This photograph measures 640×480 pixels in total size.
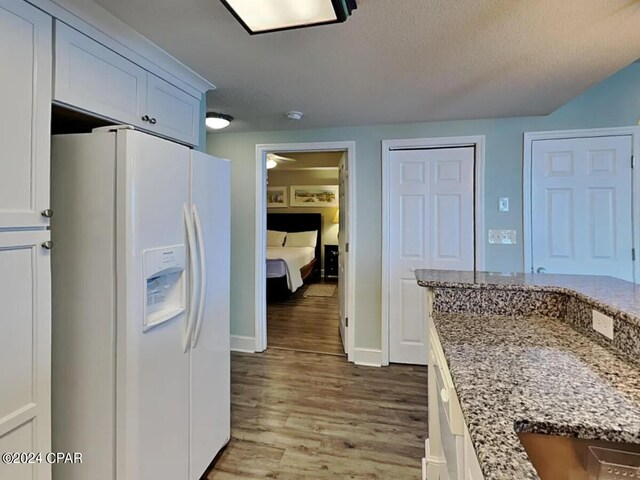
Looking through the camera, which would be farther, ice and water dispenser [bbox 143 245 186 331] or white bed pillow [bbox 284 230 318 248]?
white bed pillow [bbox 284 230 318 248]

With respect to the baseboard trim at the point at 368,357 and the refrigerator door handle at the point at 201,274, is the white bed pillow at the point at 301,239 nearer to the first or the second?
the baseboard trim at the point at 368,357

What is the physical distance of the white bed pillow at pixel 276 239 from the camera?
7469mm

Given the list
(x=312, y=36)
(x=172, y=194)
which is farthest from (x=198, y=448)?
(x=312, y=36)

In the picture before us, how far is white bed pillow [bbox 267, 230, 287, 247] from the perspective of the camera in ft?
24.5

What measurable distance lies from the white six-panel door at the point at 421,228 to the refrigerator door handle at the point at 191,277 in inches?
80.1

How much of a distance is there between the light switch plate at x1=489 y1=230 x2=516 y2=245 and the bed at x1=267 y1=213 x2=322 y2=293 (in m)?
3.24

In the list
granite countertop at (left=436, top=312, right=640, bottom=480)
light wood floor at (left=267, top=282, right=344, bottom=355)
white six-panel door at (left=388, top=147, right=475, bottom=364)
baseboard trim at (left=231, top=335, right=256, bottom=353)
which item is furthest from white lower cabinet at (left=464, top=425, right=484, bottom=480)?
baseboard trim at (left=231, top=335, right=256, bottom=353)

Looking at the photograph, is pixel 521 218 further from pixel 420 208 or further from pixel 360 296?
pixel 360 296

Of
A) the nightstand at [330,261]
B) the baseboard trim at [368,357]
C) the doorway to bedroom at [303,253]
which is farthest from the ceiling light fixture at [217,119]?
the nightstand at [330,261]

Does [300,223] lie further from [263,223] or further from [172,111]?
[172,111]

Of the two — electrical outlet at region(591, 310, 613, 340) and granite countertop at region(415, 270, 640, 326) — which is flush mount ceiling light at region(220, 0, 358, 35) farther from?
electrical outlet at region(591, 310, 613, 340)

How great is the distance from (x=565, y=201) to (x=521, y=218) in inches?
14.0

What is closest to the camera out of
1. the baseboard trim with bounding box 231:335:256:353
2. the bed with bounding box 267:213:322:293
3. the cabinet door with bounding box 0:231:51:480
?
the cabinet door with bounding box 0:231:51:480

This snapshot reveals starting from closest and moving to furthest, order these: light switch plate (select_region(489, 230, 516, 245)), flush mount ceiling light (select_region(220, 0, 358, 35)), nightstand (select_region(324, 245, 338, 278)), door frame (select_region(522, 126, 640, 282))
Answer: flush mount ceiling light (select_region(220, 0, 358, 35)), door frame (select_region(522, 126, 640, 282)), light switch plate (select_region(489, 230, 516, 245)), nightstand (select_region(324, 245, 338, 278))
